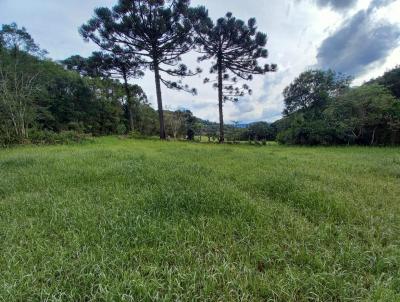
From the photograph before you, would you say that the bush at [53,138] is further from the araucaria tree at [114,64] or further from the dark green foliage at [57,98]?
the araucaria tree at [114,64]

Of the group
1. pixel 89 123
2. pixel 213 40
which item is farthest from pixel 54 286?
pixel 89 123

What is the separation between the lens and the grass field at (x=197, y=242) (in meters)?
1.68

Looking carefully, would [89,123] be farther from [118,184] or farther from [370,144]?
[370,144]

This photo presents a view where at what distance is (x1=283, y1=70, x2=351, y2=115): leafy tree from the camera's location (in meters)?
28.4

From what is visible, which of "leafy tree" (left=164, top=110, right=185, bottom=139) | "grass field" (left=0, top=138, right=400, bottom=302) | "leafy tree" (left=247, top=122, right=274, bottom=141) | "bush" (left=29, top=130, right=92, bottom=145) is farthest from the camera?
"leafy tree" (left=164, top=110, right=185, bottom=139)

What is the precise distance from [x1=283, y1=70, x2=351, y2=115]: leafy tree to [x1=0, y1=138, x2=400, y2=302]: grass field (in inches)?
1125

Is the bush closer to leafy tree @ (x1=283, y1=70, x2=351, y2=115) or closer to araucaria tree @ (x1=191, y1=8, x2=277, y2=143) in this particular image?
araucaria tree @ (x1=191, y1=8, x2=277, y2=143)

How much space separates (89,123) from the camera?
88.6 feet

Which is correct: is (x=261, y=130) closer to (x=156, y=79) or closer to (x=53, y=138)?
(x=156, y=79)

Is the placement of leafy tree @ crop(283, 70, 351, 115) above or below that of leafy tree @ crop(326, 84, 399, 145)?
above

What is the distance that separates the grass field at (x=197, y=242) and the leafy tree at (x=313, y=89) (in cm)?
2858

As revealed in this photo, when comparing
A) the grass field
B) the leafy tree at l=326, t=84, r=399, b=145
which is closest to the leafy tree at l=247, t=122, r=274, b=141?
the leafy tree at l=326, t=84, r=399, b=145

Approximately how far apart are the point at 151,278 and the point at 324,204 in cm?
272

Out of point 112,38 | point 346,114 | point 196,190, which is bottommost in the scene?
point 196,190
